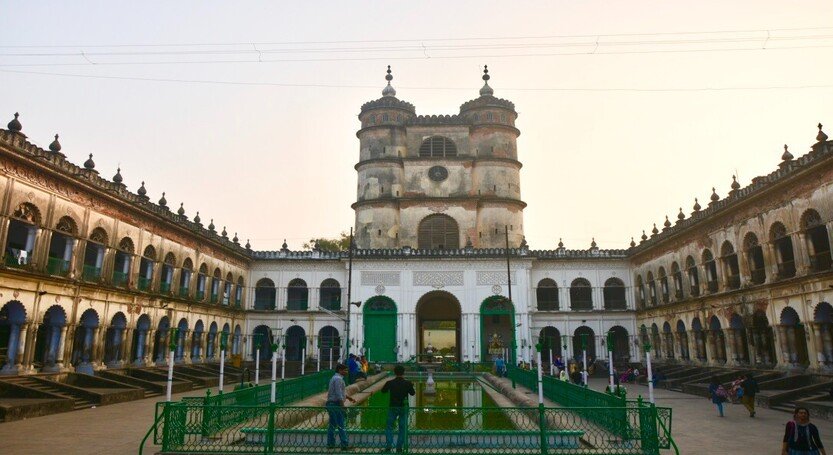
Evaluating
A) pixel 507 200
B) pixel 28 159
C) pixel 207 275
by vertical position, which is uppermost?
pixel 507 200

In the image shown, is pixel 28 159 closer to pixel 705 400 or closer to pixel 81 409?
pixel 81 409

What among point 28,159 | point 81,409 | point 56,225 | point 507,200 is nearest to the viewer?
point 81,409

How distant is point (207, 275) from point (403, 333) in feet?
40.9

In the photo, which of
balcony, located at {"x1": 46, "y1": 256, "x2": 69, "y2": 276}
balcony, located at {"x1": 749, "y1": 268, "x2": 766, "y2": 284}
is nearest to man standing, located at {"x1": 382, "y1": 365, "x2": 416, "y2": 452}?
balcony, located at {"x1": 46, "y1": 256, "x2": 69, "y2": 276}

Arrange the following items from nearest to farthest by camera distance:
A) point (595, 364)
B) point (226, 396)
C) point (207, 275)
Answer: point (226, 396), point (207, 275), point (595, 364)

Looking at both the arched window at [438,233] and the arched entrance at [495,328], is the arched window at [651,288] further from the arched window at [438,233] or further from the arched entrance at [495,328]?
the arched window at [438,233]

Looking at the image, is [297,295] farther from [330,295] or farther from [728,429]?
[728,429]

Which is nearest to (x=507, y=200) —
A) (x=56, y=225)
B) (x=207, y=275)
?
(x=207, y=275)

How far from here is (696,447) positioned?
11609 millimetres

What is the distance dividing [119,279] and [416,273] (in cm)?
1805

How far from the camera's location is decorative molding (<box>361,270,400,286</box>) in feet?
122

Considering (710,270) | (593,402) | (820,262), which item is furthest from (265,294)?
(820,262)

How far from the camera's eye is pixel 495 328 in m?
40.2

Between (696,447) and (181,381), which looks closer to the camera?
(696,447)
